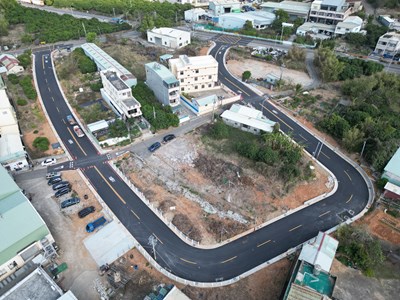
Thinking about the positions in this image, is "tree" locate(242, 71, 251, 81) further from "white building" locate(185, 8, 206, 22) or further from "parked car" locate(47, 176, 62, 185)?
"white building" locate(185, 8, 206, 22)

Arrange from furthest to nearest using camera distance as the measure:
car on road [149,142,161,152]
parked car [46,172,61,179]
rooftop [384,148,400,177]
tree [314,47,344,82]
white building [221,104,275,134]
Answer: tree [314,47,344,82] < white building [221,104,275,134] < car on road [149,142,161,152] < parked car [46,172,61,179] < rooftop [384,148,400,177]

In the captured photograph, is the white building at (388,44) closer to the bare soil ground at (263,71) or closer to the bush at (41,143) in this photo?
the bare soil ground at (263,71)

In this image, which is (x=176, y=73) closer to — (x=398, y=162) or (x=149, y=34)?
(x=149, y=34)

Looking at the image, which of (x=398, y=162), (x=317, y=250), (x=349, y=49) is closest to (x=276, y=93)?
(x=398, y=162)

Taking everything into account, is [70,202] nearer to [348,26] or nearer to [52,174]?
[52,174]

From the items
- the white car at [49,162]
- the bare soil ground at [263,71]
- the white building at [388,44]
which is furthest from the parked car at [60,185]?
the white building at [388,44]

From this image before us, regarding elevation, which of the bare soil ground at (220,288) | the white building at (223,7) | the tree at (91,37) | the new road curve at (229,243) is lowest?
the bare soil ground at (220,288)

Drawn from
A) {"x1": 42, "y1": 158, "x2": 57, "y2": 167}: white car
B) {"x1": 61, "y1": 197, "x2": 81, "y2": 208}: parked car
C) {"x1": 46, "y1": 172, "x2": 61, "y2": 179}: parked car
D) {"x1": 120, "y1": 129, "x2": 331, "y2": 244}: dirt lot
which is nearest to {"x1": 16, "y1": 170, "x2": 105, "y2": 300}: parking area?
{"x1": 61, "y1": 197, "x2": 81, "y2": 208}: parked car
